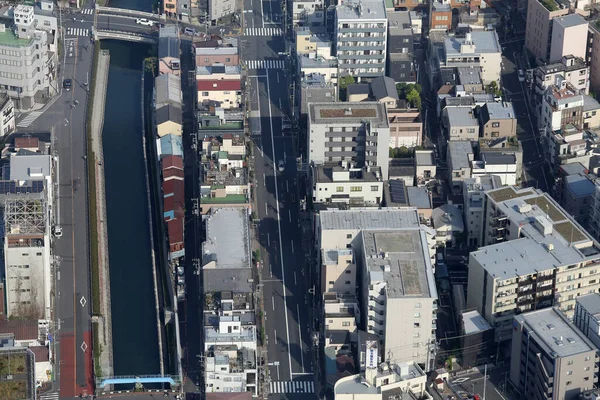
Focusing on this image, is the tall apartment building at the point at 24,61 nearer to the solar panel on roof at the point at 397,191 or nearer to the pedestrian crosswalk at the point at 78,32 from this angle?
the pedestrian crosswalk at the point at 78,32

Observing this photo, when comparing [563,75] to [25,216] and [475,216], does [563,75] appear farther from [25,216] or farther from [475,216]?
[25,216]

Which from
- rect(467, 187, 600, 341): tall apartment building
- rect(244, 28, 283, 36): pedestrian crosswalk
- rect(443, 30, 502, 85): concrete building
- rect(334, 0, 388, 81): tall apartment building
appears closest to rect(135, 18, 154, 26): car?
rect(244, 28, 283, 36): pedestrian crosswalk

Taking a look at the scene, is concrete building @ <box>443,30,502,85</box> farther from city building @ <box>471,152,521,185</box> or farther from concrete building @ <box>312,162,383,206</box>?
concrete building @ <box>312,162,383,206</box>

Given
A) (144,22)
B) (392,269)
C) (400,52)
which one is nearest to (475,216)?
(392,269)

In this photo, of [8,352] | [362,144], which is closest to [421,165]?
[362,144]

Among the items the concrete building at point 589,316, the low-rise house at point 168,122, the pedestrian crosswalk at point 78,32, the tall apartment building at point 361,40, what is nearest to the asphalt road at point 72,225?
the pedestrian crosswalk at point 78,32

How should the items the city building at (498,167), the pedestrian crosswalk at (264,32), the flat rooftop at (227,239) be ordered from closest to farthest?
the flat rooftop at (227,239) → the city building at (498,167) → the pedestrian crosswalk at (264,32)
